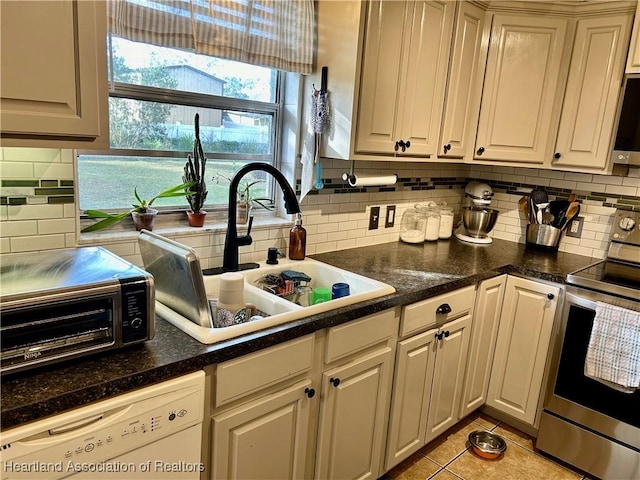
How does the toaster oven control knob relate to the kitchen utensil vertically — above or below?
above

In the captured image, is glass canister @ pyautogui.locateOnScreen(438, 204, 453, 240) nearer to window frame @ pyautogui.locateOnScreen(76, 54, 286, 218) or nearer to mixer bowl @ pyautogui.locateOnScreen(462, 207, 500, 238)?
mixer bowl @ pyautogui.locateOnScreen(462, 207, 500, 238)

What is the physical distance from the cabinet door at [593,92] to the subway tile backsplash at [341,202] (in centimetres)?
30

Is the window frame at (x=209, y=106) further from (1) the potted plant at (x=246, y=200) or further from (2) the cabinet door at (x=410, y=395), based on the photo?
(2) the cabinet door at (x=410, y=395)

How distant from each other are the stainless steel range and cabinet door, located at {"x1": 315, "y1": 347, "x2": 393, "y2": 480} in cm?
95

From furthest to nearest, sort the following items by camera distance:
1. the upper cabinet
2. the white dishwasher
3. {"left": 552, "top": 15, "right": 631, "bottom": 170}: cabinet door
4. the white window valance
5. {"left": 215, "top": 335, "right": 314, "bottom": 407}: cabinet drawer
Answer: {"left": 552, "top": 15, "right": 631, "bottom": 170}: cabinet door
the white window valance
{"left": 215, "top": 335, "right": 314, "bottom": 407}: cabinet drawer
the upper cabinet
the white dishwasher

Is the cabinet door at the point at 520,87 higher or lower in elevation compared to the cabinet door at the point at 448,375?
higher

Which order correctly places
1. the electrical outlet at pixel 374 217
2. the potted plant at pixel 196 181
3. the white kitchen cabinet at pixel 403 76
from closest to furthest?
the potted plant at pixel 196 181 < the white kitchen cabinet at pixel 403 76 < the electrical outlet at pixel 374 217

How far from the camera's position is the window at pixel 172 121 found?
1.79 m

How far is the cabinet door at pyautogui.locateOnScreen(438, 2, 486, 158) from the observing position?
244 cm

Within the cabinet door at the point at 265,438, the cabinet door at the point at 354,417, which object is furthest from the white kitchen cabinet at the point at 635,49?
the cabinet door at the point at 265,438

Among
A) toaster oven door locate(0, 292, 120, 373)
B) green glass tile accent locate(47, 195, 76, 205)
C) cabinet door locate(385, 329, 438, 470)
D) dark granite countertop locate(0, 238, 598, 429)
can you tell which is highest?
green glass tile accent locate(47, 195, 76, 205)

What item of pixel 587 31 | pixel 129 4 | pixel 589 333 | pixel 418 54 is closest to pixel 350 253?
pixel 418 54

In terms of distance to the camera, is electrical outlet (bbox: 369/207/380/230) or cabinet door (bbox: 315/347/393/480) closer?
cabinet door (bbox: 315/347/393/480)

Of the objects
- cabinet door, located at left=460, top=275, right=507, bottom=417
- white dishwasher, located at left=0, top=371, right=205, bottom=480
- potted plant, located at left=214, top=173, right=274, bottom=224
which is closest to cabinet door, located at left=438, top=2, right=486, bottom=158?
cabinet door, located at left=460, top=275, right=507, bottom=417
